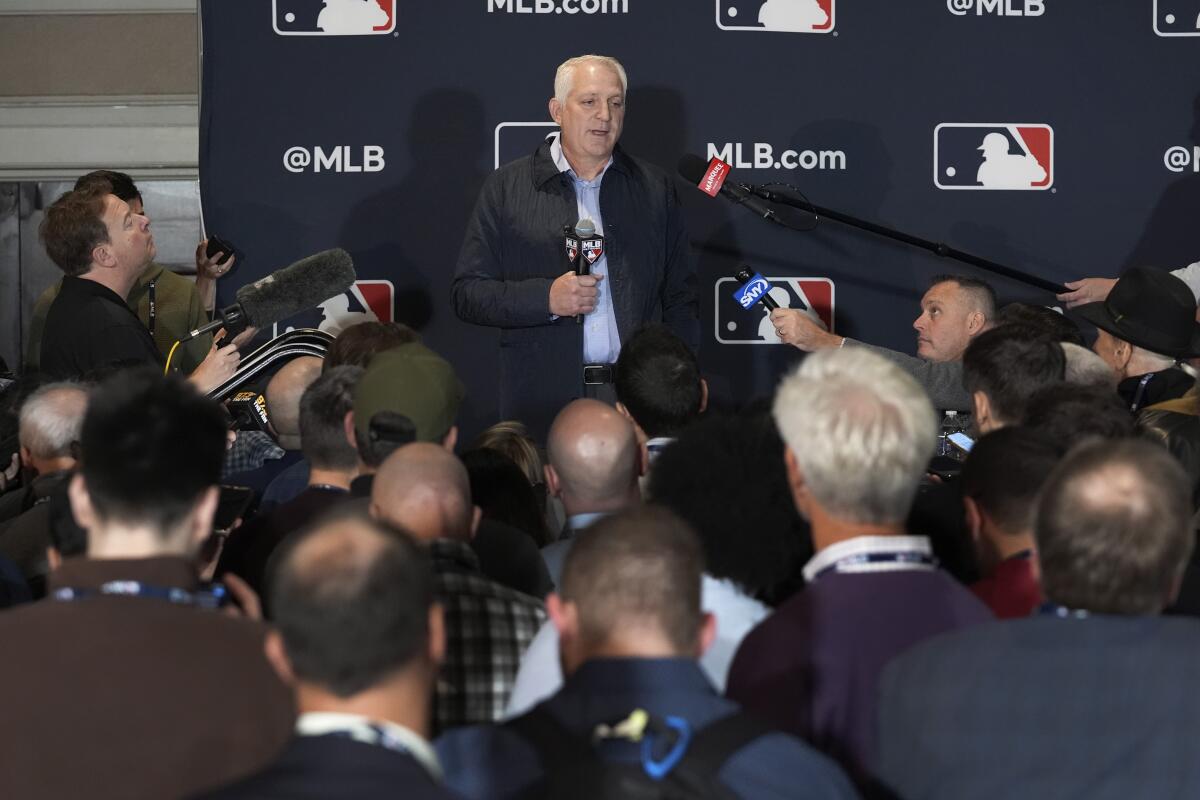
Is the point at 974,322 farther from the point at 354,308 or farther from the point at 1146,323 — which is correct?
the point at 354,308

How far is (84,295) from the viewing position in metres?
4.95

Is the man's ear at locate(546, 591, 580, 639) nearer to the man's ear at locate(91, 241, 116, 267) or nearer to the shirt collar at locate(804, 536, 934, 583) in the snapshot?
the shirt collar at locate(804, 536, 934, 583)

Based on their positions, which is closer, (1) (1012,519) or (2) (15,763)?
(2) (15,763)

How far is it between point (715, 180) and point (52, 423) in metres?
2.28

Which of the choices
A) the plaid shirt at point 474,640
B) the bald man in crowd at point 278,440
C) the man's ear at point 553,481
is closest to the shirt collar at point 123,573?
the plaid shirt at point 474,640

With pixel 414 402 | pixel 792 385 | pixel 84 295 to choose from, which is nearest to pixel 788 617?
pixel 792 385

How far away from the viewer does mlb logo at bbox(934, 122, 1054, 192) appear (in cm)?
580

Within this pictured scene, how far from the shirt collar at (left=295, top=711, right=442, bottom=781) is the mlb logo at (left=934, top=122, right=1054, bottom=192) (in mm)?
4525

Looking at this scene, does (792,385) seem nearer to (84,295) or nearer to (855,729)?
(855,729)

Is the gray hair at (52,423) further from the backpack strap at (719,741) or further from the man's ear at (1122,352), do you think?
the man's ear at (1122,352)

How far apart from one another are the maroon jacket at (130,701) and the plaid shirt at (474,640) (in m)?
0.60

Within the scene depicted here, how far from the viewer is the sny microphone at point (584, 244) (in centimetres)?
462

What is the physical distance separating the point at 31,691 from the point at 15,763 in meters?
0.08

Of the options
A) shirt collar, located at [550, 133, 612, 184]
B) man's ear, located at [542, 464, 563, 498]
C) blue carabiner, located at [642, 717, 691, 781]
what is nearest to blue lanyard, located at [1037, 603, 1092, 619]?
blue carabiner, located at [642, 717, 691, 781]
